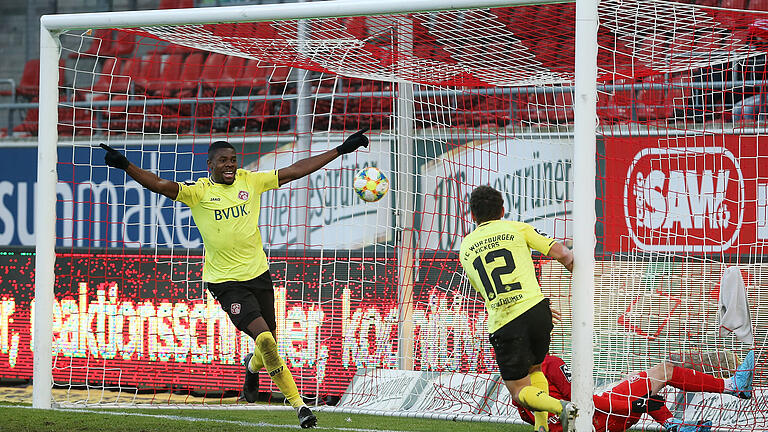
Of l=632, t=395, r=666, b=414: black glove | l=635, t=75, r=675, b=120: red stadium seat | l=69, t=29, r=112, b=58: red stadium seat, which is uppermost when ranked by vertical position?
l=69, t=29, r=112, b=58: red stadium seat

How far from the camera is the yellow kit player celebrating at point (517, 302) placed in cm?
522

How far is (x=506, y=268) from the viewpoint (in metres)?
5.25

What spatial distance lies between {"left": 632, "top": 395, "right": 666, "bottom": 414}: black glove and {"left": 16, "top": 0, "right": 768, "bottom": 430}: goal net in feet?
3.05

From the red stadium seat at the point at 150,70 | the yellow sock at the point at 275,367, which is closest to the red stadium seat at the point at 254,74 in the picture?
the red stadium seat at the point at 150,70

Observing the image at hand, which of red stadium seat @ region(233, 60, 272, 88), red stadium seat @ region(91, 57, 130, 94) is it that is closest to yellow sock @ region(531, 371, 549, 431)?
red stadium seat @ region(233, 60, 272, 88)

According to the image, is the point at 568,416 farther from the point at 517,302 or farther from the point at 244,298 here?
the point at 244,298

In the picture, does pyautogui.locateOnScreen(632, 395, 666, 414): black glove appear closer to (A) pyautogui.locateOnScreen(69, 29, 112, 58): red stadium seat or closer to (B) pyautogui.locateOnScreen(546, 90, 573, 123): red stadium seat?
(B) pyautogui.locateOnScreen(546, 90, 573, 123): red stadium seat

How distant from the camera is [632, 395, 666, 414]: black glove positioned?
564 centimetres

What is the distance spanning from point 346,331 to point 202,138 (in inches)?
113

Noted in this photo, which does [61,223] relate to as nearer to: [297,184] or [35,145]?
[35,145]

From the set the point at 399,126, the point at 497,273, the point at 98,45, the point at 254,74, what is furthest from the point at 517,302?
the point at 98,45

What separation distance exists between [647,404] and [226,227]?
2.89 metres

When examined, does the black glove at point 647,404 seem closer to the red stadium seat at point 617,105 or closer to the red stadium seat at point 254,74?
the red stadium seat at point 617,105

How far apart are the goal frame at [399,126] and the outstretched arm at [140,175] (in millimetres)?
1217
